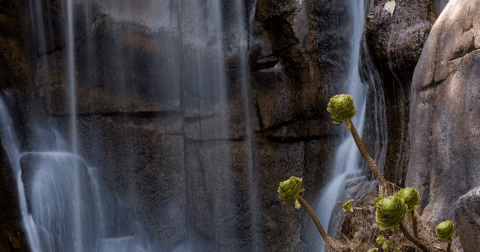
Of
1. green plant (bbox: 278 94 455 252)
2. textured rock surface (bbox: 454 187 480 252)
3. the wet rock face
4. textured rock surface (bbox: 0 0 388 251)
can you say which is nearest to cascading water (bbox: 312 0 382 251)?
textured rock surface (bbox: 0 0 388 251)

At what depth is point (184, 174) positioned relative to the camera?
18.9ft

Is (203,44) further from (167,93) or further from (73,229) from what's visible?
(73,229)

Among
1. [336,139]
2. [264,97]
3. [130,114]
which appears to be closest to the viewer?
[336,139]

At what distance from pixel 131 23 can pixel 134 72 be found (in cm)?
64

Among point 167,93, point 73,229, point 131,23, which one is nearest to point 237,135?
point 167,93

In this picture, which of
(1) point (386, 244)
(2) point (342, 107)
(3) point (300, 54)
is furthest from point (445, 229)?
(3) point (300, 54)

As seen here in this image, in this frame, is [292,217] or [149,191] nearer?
[292,217]

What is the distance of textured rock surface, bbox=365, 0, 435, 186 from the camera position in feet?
11.5

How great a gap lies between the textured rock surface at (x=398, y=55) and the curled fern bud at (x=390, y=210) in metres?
1.75

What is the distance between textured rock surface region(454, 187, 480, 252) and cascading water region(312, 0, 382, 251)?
2.10m

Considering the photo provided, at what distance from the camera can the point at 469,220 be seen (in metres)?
1.78

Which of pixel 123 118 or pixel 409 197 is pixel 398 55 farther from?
pixel 123 118

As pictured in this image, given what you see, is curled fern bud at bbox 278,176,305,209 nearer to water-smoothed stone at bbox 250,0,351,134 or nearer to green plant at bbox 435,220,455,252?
green plant at bbox 435,220,455,252

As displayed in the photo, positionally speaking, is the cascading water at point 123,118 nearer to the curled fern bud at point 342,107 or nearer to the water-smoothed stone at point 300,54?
the water-smoothed stone at point 300,54
